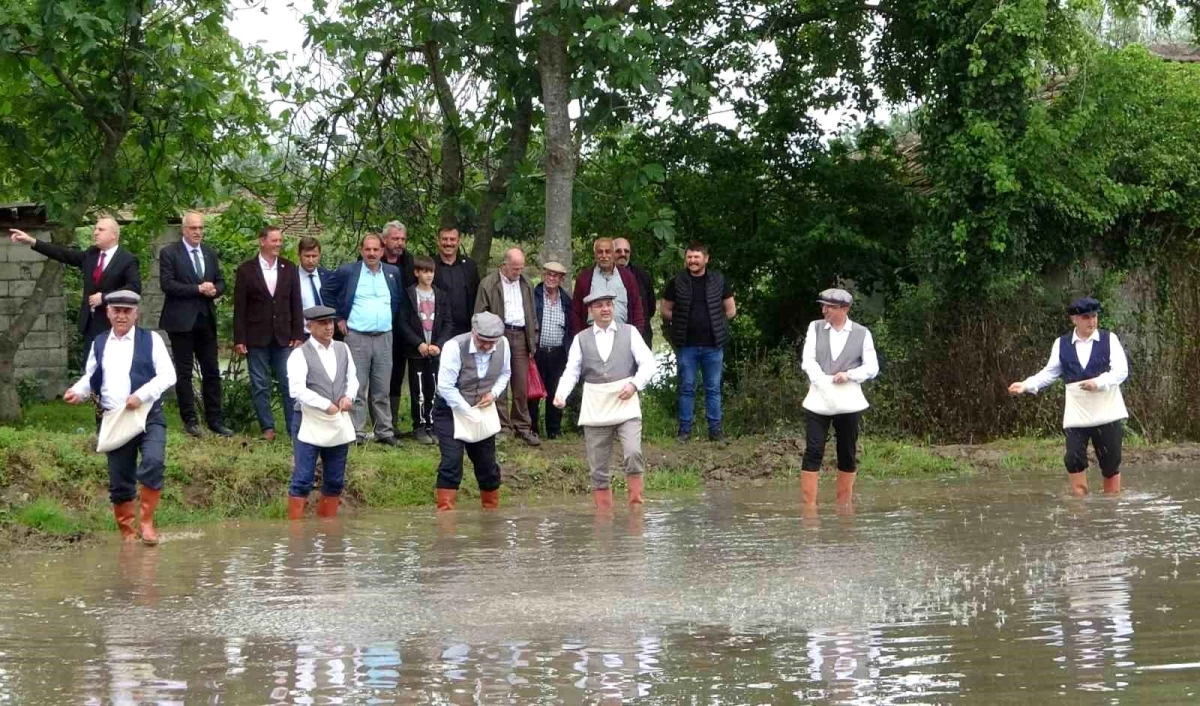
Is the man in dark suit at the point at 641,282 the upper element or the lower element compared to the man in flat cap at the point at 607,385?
upper

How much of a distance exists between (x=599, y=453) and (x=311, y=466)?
2462mm

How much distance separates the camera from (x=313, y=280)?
16.5 m

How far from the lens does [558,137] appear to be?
18.2m

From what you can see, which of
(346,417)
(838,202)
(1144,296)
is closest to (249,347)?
(346,417)

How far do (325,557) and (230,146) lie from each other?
9229mm

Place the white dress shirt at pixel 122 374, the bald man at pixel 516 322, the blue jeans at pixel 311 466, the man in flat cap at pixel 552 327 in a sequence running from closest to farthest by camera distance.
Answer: the white dress shirt at pixel 122 374 < the blue jeans at pixel 311 466 < the bald man at pixel 516 322 < the man in flat cap at pixel 552 327

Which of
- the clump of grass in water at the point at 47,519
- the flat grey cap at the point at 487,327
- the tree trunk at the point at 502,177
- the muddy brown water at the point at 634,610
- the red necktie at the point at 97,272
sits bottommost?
the muddy brown water at the point at 634,610

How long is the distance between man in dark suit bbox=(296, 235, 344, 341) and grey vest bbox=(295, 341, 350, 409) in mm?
2702

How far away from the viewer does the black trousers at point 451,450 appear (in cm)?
1442

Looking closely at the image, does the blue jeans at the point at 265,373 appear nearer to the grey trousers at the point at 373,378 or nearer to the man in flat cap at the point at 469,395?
the grey trousers at the point at 373,378

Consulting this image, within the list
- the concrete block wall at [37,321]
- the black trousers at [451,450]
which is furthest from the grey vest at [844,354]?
the concrete block wall at [37,321]

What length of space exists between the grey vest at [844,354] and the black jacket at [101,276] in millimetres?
6152

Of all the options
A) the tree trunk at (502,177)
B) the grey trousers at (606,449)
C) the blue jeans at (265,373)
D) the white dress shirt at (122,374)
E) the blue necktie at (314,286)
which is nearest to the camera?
the white dress shirt at (122,374)

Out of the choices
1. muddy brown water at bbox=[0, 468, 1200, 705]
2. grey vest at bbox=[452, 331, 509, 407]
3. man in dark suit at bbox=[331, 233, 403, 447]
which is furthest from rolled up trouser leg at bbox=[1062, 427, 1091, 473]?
man in dark suit at bbox=[331, 233, 403, 447]
